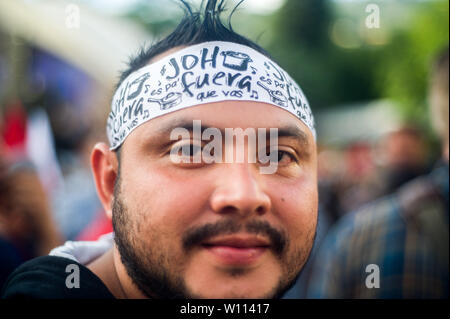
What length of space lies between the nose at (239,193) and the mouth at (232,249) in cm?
9

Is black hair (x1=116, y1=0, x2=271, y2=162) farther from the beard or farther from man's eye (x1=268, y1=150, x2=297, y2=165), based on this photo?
man's eye (x1=268, y1=150, x2=297, y2=165)

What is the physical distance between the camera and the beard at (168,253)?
1.44 m

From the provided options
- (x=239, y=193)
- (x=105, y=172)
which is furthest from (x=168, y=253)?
(x=105, y=172)

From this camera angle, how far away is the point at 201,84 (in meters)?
1.58

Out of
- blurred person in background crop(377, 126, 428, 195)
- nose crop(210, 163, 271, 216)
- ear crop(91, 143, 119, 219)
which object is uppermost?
blurred person in background crop(377, 126, 428, 195)

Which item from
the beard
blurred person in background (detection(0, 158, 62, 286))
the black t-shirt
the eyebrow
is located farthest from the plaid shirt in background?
blurred person in background (detection(0, 158, 62, 286))

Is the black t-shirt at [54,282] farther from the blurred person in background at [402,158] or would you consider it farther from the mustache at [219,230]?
the blurred person in background at [402,158]

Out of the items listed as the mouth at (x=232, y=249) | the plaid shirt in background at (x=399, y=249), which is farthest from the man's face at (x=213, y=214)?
the plaid shirt in background at (x=399, y=249)

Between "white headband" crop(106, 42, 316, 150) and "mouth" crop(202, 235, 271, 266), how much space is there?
0.50 metres

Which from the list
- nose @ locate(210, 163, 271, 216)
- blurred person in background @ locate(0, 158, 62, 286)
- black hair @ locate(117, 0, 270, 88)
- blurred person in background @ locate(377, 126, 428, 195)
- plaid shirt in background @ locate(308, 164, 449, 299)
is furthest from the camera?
blurred person in background @ locate(377, 126, 428, 195)

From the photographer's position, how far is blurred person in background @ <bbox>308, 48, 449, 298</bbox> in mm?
2629
